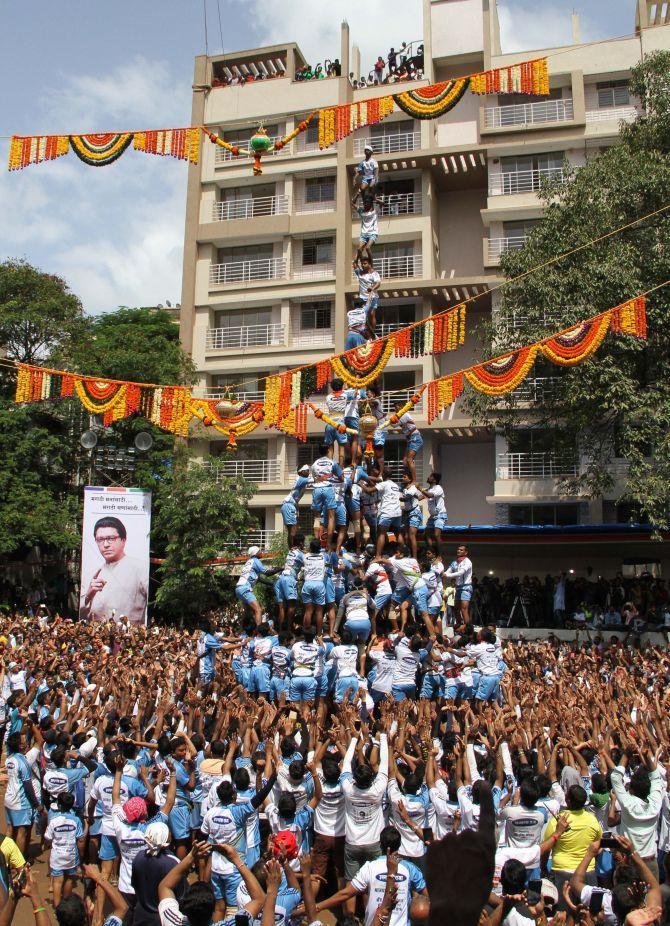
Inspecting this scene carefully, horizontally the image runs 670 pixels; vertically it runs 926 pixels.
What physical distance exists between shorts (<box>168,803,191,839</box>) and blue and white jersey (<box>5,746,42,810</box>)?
5.79 ft

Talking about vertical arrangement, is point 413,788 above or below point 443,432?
below

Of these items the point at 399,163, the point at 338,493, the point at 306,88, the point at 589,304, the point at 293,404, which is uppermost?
the point at 306,88

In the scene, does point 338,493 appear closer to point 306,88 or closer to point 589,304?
point 589,304

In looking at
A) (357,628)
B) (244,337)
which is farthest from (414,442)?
(244,337)

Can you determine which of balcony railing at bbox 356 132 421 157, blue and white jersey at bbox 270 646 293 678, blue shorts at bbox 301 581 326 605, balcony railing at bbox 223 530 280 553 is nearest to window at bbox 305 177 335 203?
balcony railing at bbox 356 132 421 157

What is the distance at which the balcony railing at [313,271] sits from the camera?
28859mm

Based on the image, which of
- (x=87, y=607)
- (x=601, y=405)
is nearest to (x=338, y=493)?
(x=601, y=405)

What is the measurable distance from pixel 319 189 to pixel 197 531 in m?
13.5

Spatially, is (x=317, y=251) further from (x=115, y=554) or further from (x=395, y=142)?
(x=115, y=554)

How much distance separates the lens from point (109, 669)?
457 inches

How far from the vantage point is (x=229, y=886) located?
5.40m

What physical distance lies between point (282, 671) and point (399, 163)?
834 inches

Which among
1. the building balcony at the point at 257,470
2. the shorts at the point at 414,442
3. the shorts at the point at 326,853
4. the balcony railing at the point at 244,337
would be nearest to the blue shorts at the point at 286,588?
the shorts at the point at 414,442

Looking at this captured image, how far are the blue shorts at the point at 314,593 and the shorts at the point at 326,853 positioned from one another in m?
6.30
